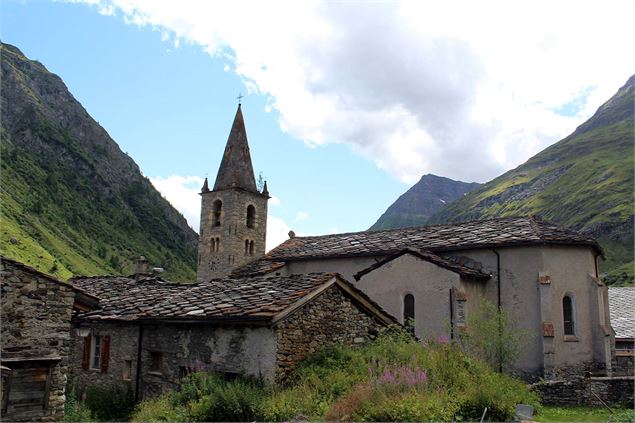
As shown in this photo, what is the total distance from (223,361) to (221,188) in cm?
2619

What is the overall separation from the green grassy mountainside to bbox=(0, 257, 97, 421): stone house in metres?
57.6

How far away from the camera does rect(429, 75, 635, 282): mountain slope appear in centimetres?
9412

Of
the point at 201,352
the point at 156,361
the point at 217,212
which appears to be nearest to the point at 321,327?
the point at 201,352

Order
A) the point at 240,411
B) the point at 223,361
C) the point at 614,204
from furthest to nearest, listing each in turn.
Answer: the point at 614,204
the point at 223,361
the point at 240,411

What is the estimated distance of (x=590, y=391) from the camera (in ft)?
50.2

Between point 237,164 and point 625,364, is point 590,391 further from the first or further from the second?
point 237,164

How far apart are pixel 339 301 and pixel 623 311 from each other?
21322mm

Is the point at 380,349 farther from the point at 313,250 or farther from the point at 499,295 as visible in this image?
the point at 313,250

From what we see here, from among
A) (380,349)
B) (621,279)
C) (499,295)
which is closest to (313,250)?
(499,295)

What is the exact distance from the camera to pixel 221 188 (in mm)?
38125

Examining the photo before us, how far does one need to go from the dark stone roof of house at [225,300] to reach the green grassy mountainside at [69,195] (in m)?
52.3

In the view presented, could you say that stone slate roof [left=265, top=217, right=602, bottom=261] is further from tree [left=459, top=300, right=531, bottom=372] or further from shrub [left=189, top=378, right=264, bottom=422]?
shrub [left=189, top=378, right=264, bottom=422]

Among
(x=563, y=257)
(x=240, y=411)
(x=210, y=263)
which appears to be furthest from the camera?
(x=210, y=263)

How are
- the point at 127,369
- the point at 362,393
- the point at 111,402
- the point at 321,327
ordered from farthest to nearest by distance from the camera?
the point at 127,369 < the point at 111,402 < the point at 321,327 < the point at 362,393
